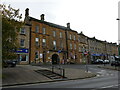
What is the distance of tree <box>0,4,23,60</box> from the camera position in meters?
13.9

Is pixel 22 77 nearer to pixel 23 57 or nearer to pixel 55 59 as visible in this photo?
pixel 23 57

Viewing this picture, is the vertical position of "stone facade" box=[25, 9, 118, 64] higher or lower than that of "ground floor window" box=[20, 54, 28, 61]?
higher

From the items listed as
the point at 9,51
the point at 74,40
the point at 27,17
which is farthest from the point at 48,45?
the point at 9,51

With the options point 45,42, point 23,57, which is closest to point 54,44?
point 45,42

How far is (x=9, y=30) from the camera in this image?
14352 mm

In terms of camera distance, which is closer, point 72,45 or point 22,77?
point 22,77

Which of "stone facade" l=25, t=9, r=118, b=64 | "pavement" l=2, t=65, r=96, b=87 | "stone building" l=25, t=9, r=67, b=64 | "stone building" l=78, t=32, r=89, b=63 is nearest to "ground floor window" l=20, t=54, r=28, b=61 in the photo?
"stone facade" l=25, t=9, r=118, b=64

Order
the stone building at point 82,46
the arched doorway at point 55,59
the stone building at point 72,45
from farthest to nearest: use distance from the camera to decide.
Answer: the stone building at point 82,46
the stone building at point 72,45
the arched doorway at point 55,59

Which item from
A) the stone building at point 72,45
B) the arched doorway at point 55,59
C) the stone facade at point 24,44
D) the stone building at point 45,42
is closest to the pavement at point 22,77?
the stone facade at point 24,44

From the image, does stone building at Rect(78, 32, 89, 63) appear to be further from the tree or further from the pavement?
the tree

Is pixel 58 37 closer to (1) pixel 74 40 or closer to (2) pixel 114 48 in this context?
(1) pixel 74 40

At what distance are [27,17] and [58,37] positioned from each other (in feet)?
35.2

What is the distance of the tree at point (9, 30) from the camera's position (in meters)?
13.9

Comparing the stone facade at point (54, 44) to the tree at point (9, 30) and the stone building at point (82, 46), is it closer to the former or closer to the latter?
the stone building at point (82, 46)
